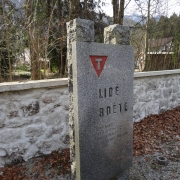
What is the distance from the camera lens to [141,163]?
2715 mm

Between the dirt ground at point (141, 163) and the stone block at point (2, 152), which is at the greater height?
the stone block at point (2, 152)

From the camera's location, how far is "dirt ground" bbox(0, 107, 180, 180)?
2379mm

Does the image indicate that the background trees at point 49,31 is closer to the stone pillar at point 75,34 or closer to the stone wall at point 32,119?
the stone wall at point 32,119

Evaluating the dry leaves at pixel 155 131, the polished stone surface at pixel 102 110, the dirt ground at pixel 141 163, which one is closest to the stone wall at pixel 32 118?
the dirt ground at pixel 141 163

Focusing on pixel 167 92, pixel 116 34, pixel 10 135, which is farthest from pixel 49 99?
A: pixel 167 92

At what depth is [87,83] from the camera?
1.71 m

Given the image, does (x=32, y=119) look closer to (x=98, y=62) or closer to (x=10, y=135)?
(x=10, y=135)

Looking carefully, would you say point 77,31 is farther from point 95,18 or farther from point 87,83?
point 95,18

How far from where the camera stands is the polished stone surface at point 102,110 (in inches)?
66.4

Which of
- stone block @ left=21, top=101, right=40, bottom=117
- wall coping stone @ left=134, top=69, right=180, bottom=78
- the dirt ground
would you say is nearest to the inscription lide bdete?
the dirt ground

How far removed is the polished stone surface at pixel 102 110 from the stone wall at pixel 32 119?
1.08 m

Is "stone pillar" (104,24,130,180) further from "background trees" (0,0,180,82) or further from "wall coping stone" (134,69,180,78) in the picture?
"wall coping stone" (134,69,180,78)

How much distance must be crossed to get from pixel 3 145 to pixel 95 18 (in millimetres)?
6035

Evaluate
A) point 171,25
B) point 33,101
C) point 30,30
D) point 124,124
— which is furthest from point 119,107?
point 171,25
